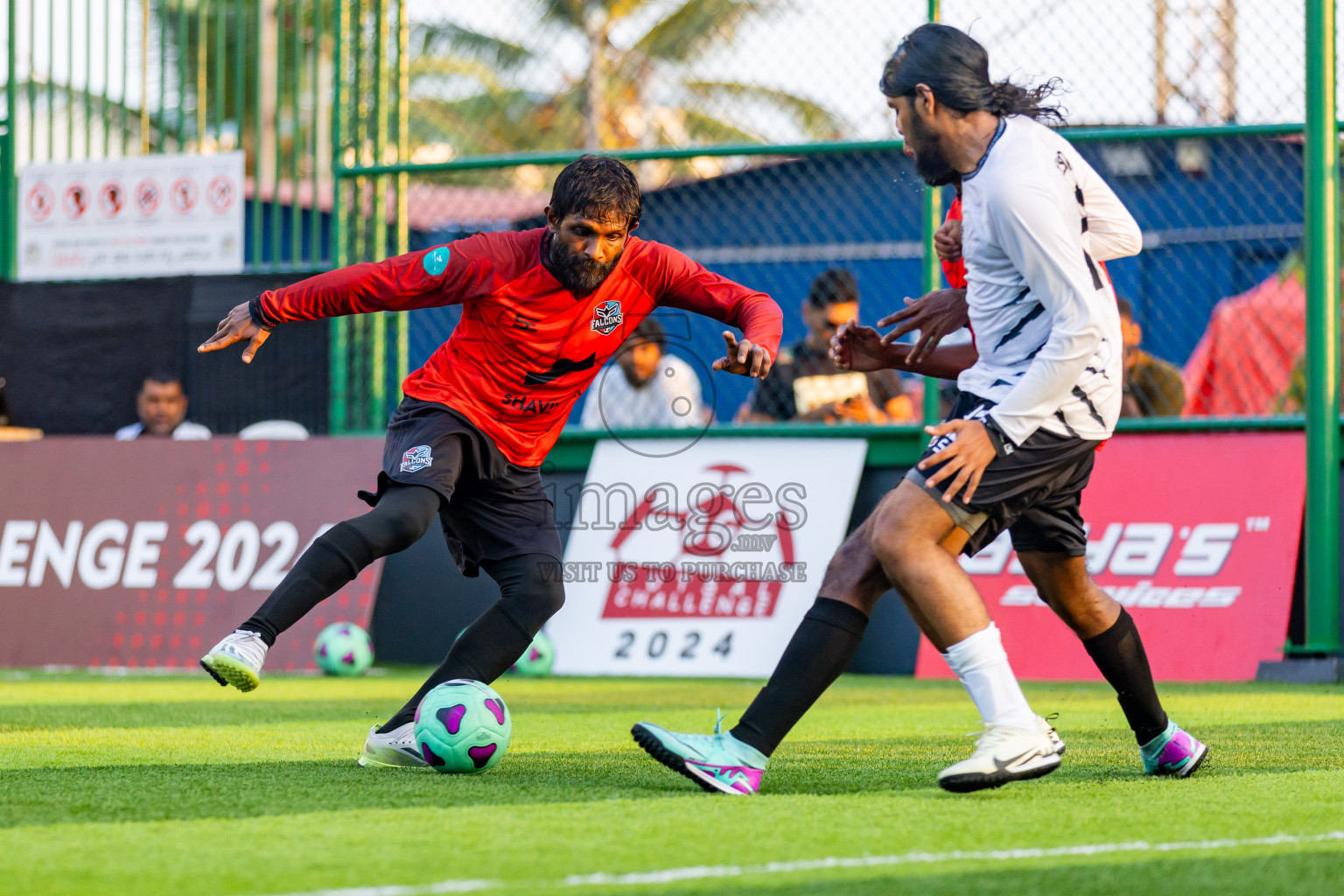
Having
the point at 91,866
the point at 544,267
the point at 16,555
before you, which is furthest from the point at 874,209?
the point at 91,866

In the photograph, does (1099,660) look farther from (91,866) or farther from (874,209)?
(874,209)

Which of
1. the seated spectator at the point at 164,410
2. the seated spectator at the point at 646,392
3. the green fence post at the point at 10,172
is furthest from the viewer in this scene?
the green fence post at the point at 10,172

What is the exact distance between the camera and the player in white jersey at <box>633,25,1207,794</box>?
148 inches

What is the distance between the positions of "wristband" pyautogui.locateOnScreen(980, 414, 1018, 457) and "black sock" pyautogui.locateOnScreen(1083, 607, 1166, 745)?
3.00 feet

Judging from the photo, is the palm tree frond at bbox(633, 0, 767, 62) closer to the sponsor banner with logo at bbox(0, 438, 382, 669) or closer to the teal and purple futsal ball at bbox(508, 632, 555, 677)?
the sponsor banner with logo at bbox(0, 438, 382, 669)

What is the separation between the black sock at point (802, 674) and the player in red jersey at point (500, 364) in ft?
2.74

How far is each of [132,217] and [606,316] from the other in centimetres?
674

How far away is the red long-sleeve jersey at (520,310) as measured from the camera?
4863mm

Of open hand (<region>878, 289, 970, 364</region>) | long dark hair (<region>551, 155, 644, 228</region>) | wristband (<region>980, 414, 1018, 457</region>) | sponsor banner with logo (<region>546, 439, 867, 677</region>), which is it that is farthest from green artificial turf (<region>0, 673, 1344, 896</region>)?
sponsor banner with logo (<region>546, 439, 867, 677</region>)

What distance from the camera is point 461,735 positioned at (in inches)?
177

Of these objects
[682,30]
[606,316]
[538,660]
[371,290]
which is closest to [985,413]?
[606,316]

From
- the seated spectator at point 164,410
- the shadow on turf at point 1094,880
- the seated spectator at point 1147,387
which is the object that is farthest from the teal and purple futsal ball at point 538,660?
the shadow on turf at point 1094,880

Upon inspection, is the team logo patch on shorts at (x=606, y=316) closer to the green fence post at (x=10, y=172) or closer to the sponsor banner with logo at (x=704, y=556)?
the sponsor banner with logo at (x=704, y=556)

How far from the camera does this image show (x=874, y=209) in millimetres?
13711
